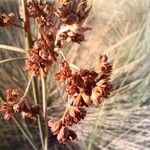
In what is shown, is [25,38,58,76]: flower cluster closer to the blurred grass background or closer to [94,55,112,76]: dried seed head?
[94,55,112,76]: dried seed head

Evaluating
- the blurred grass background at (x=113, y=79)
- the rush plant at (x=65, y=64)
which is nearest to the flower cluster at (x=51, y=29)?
the rush plant at (x=65, y=64)

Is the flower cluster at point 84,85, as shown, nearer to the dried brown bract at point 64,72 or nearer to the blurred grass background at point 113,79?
the dried brown bract at point 64,72

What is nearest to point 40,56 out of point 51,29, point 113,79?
point 51,29

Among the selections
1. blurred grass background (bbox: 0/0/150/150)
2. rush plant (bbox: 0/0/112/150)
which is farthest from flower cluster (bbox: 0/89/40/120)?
blurred grass background (bbox: 0/0/150/150)

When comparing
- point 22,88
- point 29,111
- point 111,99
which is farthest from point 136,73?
point 29,111

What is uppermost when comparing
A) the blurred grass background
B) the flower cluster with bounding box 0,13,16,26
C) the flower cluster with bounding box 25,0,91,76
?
the flower cluster with bounding box 0,13,16,26

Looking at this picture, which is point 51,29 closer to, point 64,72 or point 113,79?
point 64,72
